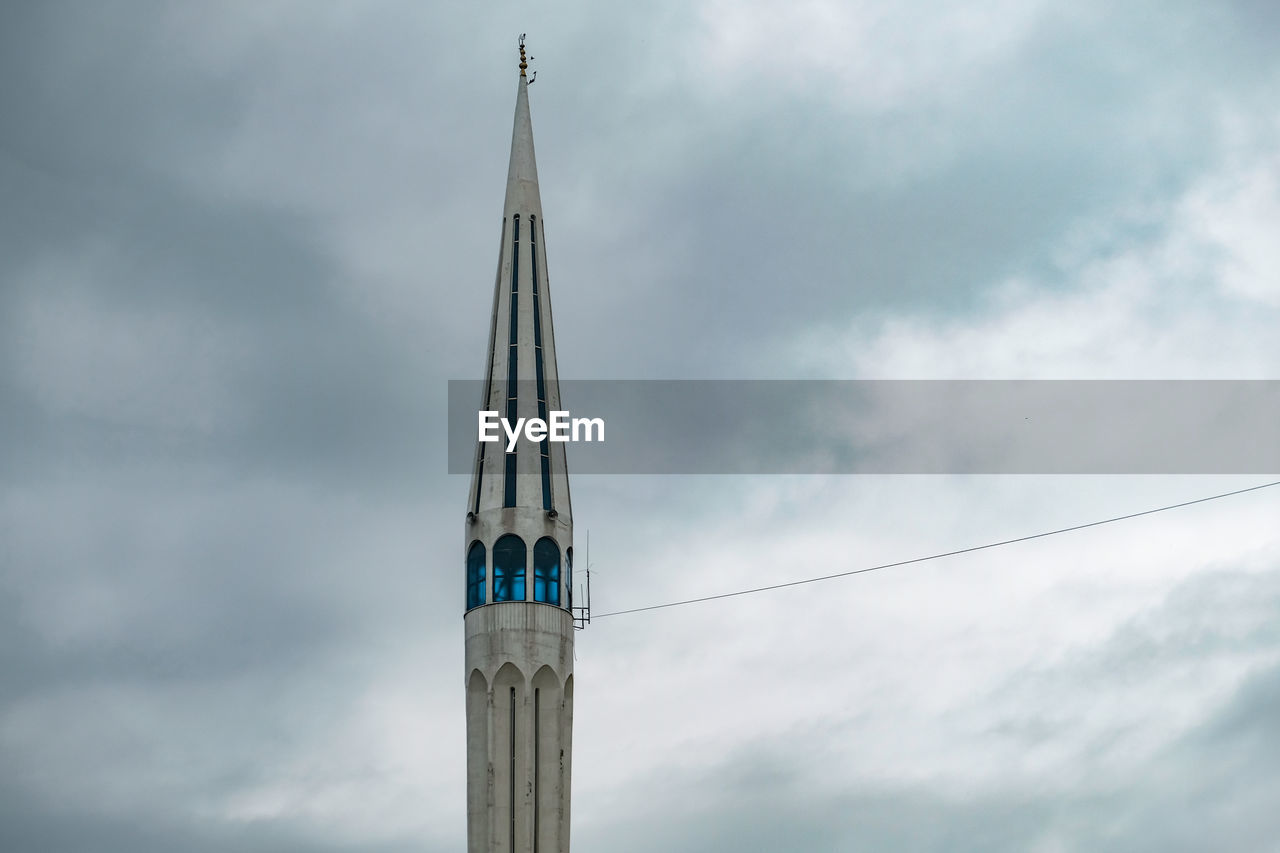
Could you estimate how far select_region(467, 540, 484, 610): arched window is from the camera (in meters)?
77.4

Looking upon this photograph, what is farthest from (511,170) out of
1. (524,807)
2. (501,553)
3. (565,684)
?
(524,807)

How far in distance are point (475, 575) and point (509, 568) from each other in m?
1.91

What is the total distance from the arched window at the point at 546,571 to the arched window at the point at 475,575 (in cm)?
258

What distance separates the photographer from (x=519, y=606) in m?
76.1

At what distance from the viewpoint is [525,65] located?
87.5 m

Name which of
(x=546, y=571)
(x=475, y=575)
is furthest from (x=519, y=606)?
(x=475, y=575)

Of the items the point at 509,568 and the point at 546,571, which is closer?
the point at 509,568

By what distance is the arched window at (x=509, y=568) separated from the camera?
252ft

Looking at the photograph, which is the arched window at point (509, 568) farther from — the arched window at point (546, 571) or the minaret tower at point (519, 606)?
the arched window at point (546, 571)

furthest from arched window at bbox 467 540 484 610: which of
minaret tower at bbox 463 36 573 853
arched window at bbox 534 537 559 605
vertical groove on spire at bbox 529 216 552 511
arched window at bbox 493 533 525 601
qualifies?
vertical groove on spire at bbox 529 216 552 511

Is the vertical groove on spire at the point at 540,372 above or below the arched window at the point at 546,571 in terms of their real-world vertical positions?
above

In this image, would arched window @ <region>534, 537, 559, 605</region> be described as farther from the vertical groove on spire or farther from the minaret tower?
the vertical groove on spire

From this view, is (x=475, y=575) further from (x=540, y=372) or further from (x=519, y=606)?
(x=540, y=372)

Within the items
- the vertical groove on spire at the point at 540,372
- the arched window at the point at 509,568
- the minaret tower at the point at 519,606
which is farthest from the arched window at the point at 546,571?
the vertical groove on spire at the point at 540,372
